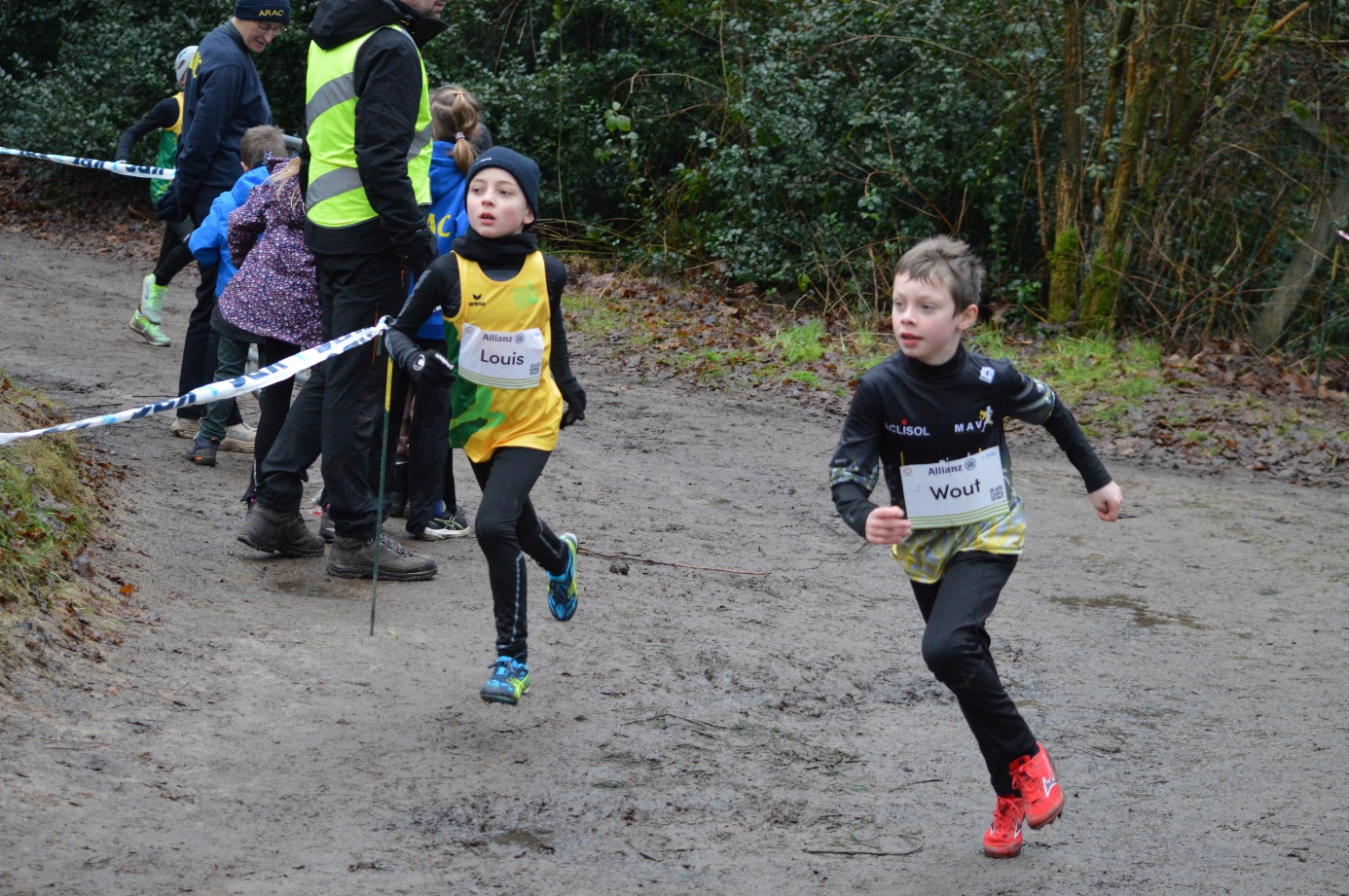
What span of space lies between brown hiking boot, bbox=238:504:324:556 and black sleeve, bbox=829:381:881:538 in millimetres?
3080

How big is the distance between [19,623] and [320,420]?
5.54 feet

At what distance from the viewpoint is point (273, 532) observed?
607 cm

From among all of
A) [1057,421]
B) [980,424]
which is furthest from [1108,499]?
[980,424]

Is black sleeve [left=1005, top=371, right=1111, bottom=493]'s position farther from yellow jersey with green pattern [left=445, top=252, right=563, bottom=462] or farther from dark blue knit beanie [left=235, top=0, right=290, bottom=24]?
dark blue knit beanie [left=235, top=0, right=290, bottom=24]

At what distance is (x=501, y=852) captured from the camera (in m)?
3.73

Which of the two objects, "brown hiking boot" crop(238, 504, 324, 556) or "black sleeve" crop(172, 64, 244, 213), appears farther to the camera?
"black sleeve" crop(172, 64, 244, 213)

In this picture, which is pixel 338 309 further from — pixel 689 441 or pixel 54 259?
pixel 54 259

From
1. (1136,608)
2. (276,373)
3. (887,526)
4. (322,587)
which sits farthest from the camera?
(1136,608)

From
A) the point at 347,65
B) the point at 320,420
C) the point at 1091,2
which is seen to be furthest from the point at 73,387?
the point at 1091,2

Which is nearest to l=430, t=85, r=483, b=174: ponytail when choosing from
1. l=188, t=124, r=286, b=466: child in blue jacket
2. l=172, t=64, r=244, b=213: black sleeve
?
l=188, t=124, r=286, b=466: child in blue jacket

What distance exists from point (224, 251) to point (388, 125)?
2544mm

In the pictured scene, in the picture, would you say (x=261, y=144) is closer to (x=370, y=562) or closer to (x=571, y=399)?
(x=370, y=562)

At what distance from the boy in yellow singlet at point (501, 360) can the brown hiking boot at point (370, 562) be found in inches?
49.4

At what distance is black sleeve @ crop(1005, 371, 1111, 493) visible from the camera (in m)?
4.02
